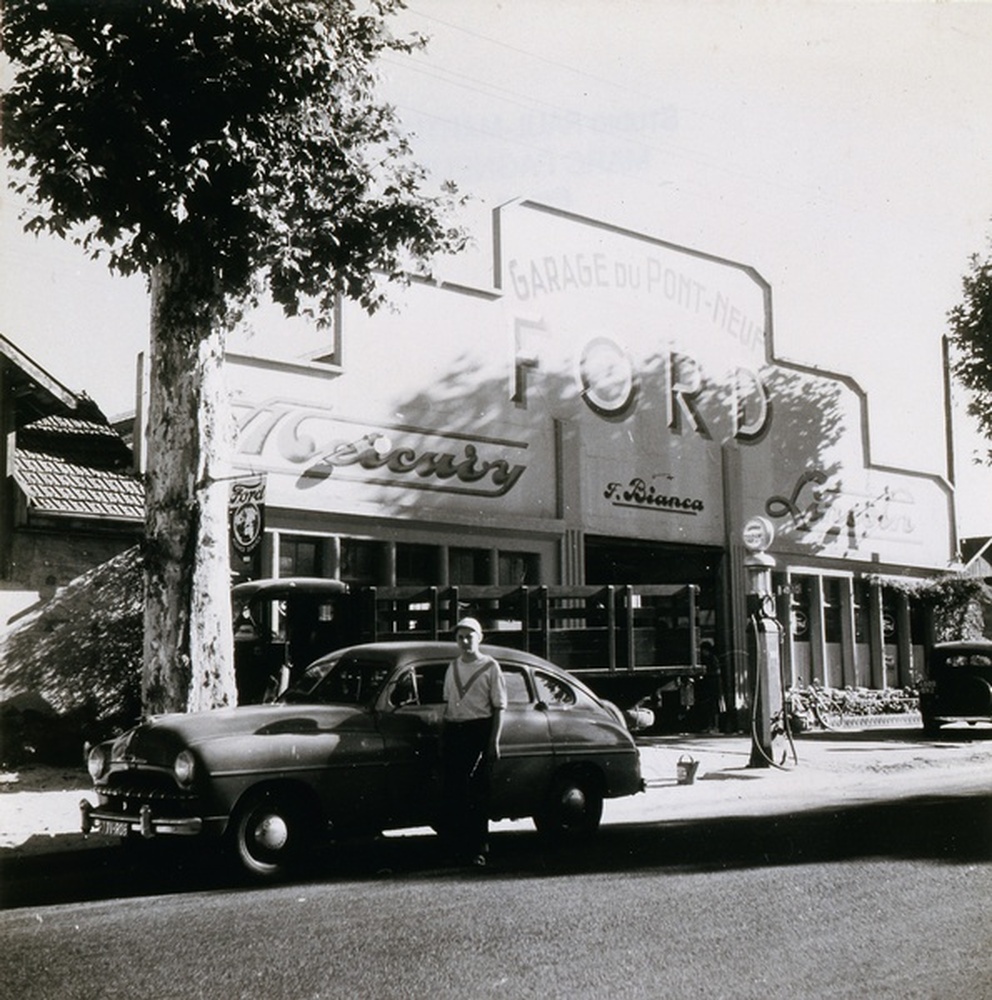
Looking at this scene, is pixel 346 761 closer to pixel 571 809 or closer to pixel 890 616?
pixel 571 809

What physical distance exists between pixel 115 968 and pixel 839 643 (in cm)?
2230

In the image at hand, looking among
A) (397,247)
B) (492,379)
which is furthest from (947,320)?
(397,247)

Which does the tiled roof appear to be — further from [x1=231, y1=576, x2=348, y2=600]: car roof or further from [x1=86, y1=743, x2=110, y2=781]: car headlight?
[x1=86, y1=743, x2=110, y2=781]: car headlight

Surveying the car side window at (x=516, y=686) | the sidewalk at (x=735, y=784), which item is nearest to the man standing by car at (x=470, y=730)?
the car side window at (x=516, y=686)

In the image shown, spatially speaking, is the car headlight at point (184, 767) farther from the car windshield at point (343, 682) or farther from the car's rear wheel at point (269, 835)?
the car windshield at point (343, 682)

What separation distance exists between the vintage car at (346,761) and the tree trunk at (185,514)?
190 cm

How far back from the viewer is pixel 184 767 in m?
8.09

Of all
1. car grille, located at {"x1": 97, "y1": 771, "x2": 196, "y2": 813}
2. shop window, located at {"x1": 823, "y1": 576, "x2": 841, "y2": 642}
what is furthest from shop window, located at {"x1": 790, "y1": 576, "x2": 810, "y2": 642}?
car grille, located at {"x1": 97, "y1": 771, "x2": 196, "y2": 813}

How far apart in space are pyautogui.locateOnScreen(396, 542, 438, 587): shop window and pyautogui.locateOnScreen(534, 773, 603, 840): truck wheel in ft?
28.2

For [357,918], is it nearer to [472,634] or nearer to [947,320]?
[472,634]

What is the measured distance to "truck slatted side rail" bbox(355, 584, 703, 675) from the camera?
13617 mm

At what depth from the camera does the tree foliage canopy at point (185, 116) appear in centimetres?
975

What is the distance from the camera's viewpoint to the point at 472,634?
352 inches

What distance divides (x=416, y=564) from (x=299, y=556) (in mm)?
2148
